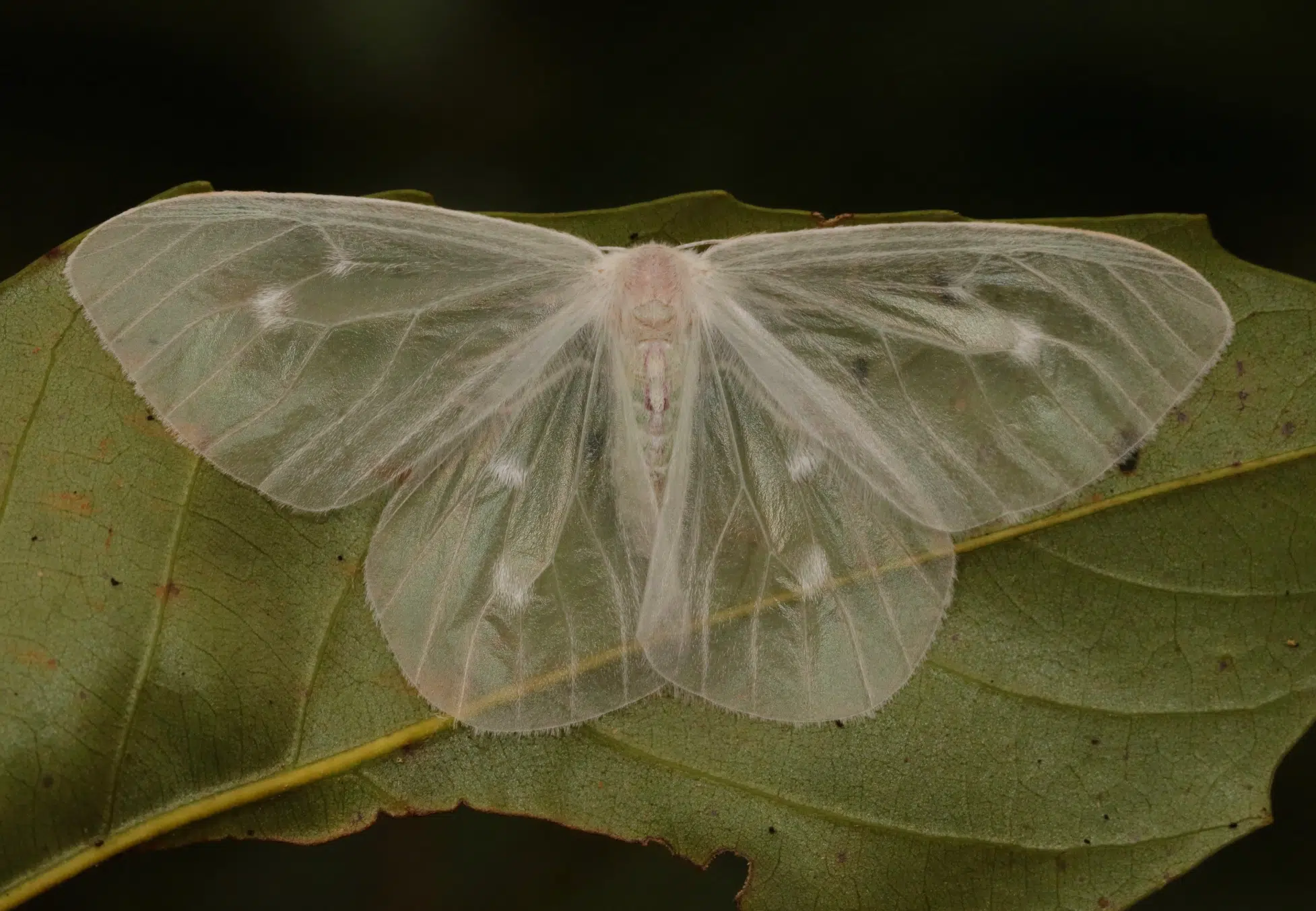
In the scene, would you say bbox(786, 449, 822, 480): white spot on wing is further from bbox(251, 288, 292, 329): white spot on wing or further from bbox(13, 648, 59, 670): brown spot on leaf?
bbox(13, 648, 59, 670): brown spot on leaf

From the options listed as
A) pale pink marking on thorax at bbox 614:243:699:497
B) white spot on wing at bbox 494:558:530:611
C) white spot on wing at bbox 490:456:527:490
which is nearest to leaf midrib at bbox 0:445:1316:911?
white spot on wing at bbox 494:558:530:611

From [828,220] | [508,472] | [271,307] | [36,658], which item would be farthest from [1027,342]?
[36,658]

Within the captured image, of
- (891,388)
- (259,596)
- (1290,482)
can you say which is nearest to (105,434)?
(259,596)

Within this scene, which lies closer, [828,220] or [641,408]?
[641,408]

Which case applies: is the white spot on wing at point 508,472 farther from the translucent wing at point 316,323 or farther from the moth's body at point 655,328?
the moth's body at point 655,328

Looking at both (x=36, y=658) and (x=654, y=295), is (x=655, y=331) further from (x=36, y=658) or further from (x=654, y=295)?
(x=36, y=658)

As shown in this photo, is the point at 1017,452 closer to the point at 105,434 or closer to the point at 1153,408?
the point at 1153,408

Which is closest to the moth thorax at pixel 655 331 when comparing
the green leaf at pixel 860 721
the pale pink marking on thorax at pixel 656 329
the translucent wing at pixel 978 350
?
the pale pink marking on thorax at pixel 656 329
